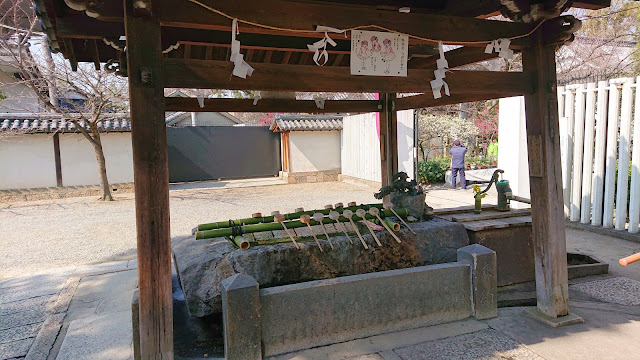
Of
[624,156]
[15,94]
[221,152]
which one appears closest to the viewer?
[624,156]

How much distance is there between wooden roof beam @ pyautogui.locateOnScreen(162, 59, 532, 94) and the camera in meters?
2.79

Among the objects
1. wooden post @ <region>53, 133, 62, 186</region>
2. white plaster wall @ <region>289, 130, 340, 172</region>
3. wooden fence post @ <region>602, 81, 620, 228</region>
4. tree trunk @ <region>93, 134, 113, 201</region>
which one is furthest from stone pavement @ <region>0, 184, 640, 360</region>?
white plaster wall @ <region>289, 130, 340, 172</region>

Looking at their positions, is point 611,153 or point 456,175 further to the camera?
point 456,175

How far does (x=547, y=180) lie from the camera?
3.57 meters

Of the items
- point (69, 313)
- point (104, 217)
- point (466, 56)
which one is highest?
point (466, 56)

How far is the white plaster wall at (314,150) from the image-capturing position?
55.4 ft

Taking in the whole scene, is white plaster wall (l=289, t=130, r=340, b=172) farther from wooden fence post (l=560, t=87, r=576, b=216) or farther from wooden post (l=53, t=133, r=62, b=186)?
wooden fence post (l=560, t=87, r=576, b=216)

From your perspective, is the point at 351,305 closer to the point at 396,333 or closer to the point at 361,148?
the point at 396,333

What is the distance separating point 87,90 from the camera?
Result: 11.9 metres

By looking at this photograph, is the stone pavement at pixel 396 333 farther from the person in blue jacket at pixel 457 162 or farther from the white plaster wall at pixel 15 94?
the white plaster wall at pixel 15 94

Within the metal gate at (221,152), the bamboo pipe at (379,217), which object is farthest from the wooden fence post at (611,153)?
the metal gate at (221,152)

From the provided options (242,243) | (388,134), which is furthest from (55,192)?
(242,243)

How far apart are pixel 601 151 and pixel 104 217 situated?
11204 millimetres

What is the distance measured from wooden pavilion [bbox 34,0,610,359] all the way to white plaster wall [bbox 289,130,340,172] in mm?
11874
